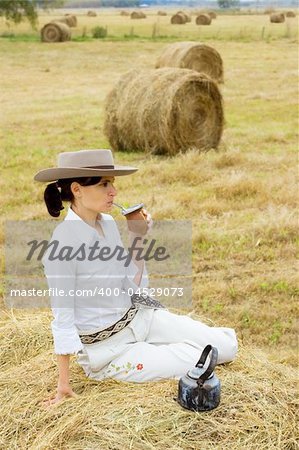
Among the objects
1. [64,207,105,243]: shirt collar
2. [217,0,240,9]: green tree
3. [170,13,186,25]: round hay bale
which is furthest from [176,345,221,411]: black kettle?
[217,0,240,9]: green tree

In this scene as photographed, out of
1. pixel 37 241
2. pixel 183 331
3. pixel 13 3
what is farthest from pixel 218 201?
pixel 13 3

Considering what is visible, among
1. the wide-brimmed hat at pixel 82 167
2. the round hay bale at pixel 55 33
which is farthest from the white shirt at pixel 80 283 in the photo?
the round hay bale at pixel 55 33

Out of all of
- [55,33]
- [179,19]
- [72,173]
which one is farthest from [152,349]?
[179,19]

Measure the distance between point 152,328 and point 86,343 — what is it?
1.12ft

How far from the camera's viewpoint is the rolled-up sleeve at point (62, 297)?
302 cm

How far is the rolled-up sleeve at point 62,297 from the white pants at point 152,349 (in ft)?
0.68

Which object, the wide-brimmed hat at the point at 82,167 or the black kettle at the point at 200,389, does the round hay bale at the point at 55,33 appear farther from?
the black kettle at the point at 200,389

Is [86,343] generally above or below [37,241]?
above

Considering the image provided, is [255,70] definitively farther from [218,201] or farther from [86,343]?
[86,343]

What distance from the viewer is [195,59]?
17078mm

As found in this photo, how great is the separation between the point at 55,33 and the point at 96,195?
27523mm

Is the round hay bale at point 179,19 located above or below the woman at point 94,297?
below

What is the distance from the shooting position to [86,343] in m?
3.21

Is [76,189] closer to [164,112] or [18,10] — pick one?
[164,112]
